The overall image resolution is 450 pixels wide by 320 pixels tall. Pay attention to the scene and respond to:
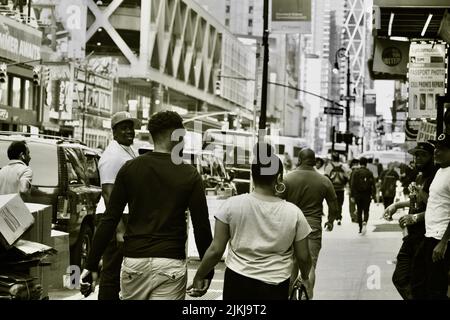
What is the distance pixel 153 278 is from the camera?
527cm

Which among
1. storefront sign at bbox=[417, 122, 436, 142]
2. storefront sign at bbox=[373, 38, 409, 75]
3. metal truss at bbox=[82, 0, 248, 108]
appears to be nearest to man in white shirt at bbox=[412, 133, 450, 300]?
storefront sign at bbox=[417, 122, 436, 142]

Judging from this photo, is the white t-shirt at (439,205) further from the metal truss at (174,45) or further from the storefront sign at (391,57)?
the metal truss at (174,45)

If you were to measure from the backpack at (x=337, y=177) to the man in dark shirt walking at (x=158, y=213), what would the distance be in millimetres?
16697

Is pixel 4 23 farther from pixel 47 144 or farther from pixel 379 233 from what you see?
pixel 47 144

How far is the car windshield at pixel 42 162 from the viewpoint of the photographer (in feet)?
35.8

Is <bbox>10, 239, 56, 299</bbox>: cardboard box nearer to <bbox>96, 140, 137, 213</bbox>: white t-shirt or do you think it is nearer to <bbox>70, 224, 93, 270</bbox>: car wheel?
<bbox>96, 140, 137, 213</bbox>: white t-shirt

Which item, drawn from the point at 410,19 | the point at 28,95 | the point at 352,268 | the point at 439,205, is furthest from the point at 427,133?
the point at 28,95

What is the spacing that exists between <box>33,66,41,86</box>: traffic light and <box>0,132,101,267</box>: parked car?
100 ft

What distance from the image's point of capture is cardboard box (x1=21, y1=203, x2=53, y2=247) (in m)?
6.80

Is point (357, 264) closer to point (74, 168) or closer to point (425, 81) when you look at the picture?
point (425, 81)

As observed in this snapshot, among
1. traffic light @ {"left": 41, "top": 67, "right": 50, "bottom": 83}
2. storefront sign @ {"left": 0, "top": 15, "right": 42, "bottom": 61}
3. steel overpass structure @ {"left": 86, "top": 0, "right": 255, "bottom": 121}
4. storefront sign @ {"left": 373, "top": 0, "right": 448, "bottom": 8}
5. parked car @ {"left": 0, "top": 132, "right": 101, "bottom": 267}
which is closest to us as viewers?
parked car @ {"left": 0, "top": 132, "right": 101, "bottom": 267}

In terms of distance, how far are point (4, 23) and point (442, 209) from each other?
111 feet
